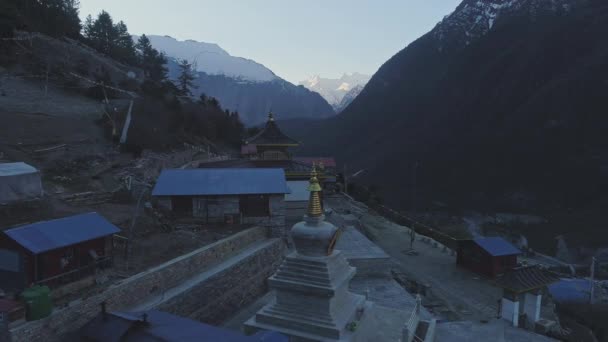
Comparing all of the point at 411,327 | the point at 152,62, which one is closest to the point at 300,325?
the point at 411,327

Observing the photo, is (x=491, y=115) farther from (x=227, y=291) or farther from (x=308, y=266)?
(x=308, y=266)

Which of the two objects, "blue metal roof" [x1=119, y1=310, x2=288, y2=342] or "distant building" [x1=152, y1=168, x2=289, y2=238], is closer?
"blue metal roof" [x1=119, y1=310, x2=288, y2=342]

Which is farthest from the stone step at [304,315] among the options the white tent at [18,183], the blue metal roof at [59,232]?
the white tent at [18,183]

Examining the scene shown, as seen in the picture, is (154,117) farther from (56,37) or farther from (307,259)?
(307,259)

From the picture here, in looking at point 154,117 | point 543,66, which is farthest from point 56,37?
point 543,66

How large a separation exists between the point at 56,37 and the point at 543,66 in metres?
83.5

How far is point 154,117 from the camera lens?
35.3 metres

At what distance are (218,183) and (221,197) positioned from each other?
0.76 m

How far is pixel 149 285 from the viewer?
11.5m

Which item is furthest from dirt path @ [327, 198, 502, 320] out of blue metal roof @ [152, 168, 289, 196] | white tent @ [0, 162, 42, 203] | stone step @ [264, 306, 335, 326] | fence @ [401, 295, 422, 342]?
white tent @ [0, 162, 42, 203]

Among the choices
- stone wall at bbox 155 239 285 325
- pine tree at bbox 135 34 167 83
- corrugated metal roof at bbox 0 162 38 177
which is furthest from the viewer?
pine tree at bbox 135 34 167 83

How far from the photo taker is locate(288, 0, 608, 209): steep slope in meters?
59.6

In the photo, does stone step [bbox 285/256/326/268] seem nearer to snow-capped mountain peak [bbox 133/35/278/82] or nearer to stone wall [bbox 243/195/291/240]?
stone wall [bbox 243/195/291/240]

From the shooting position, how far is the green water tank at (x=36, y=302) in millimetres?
8250
